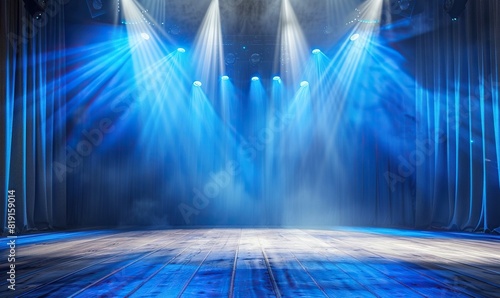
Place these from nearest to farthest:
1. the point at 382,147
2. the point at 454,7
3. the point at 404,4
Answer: the point at 454,7 → the point at 404,4 → the point at 382,147

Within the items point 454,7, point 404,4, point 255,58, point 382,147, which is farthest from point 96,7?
point 382,147

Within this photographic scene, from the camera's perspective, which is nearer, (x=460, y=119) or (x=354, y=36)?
(x=460, y=119)

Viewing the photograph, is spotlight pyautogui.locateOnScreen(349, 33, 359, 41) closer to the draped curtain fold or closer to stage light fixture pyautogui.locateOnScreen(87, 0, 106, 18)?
the draped curtain fold

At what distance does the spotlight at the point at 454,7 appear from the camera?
6.99 meters

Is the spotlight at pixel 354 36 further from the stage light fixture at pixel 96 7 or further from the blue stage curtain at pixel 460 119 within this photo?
the stage light fixture at pixel 96 7

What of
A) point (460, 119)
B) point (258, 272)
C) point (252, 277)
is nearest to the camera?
point (252, 277)

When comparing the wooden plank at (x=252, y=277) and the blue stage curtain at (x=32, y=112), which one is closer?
the wooden plank at (x=252, y=277)

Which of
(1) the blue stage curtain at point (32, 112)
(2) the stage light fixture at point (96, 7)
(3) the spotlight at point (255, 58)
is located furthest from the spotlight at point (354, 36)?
(1) the blue stage curtain at point (32, 112)

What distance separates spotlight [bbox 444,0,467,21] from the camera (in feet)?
22.9

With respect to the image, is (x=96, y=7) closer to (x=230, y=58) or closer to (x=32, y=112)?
(x=32, y=112)

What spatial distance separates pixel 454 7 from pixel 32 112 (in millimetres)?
6671

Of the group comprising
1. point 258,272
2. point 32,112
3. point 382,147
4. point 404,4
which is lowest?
point 258,272

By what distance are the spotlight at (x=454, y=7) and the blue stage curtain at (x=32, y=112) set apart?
6.40 m

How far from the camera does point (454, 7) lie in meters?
7.05
